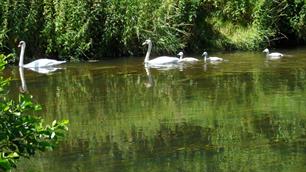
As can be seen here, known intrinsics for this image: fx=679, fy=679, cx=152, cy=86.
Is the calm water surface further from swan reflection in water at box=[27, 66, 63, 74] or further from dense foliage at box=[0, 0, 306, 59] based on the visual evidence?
dense foliage at box=[0, 0, 306, 59]

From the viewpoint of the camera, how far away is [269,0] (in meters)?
24.6

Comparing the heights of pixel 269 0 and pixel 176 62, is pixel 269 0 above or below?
above

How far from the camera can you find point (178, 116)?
11.7 meters

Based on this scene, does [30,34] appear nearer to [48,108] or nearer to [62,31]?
[62,31]

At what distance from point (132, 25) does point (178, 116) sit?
11812 mm

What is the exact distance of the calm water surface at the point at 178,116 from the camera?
864cm

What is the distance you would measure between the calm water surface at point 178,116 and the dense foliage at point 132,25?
12.8 feet

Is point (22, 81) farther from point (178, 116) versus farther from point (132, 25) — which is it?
point (178, 116)

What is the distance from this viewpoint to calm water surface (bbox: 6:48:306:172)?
864 cm

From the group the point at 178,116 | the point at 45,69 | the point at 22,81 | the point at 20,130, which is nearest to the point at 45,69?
the point at 45,69

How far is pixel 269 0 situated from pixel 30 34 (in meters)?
8.64

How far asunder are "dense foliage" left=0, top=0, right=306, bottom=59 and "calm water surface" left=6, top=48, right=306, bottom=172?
3897 millimetres

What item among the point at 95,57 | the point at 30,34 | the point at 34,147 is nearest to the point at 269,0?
the point at 95,57

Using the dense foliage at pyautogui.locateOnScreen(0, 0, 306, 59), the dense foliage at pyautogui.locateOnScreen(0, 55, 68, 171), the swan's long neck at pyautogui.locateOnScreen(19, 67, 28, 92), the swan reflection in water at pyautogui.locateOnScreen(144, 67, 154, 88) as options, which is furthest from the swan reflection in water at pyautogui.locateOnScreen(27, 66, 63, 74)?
the dense foliage at pyautogui.locateOnScreen(0, 55, 68, 171)
